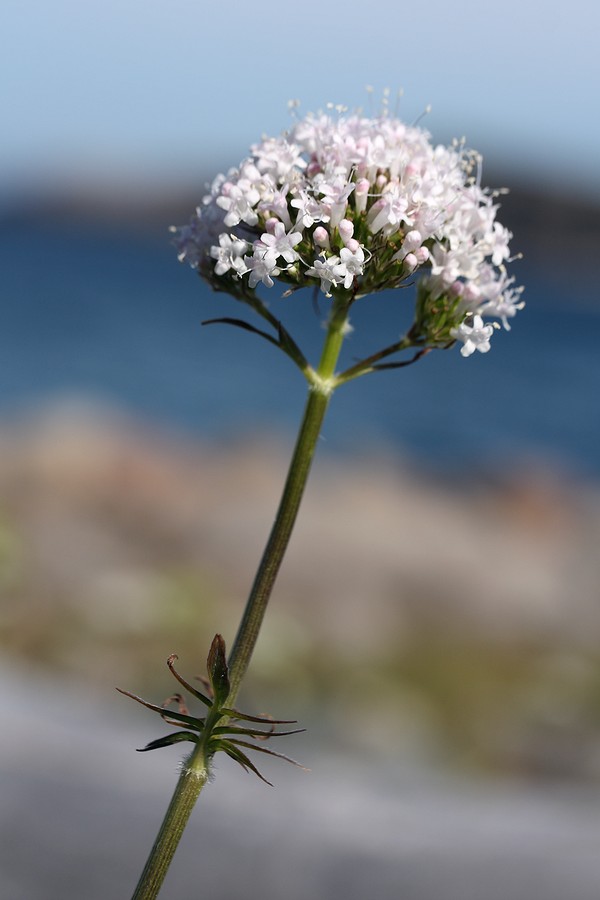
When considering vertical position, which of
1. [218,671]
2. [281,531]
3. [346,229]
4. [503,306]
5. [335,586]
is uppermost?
[335,586]

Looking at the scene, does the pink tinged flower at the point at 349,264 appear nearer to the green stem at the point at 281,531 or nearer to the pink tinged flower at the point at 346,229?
the pink tinged flower at the point at 346,229

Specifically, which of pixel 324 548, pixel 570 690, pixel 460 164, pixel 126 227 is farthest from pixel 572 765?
pixel 126 227

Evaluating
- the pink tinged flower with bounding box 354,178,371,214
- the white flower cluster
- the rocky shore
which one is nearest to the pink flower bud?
the white flower cluster

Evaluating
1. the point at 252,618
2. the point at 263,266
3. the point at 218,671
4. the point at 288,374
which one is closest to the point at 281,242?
the point at 263,266

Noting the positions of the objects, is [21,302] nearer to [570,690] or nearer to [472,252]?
[570,690]

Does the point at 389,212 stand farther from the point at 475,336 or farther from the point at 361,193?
the point at 475,336

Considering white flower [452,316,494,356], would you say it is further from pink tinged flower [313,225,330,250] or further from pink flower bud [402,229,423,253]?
pink tinged flower [313,225,330,250]
